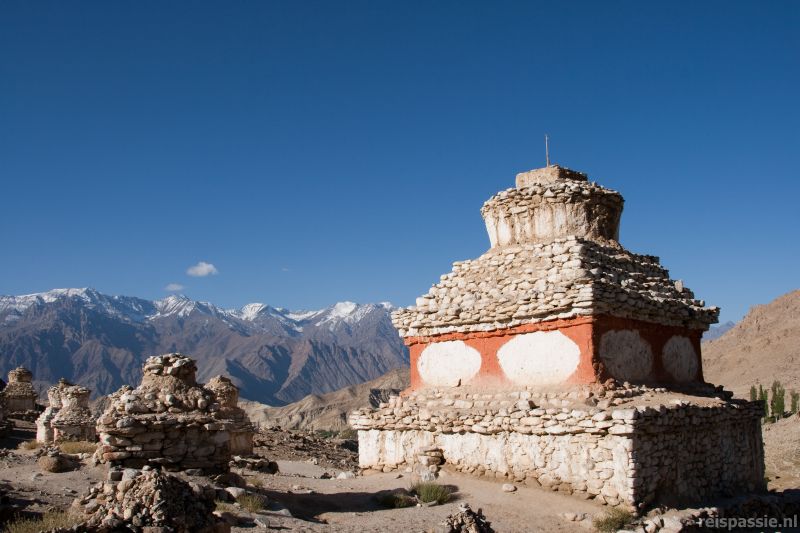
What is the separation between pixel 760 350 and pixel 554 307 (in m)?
60.2

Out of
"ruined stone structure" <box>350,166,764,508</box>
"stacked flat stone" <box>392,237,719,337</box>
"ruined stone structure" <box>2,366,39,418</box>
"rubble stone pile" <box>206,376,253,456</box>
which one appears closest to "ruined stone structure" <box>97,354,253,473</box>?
"ruined stone structure" <box>350,166,764,508</box>

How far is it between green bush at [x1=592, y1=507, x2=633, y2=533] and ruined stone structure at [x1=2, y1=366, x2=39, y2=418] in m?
32.8

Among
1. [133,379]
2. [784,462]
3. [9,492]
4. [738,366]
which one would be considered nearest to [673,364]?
[9,492]

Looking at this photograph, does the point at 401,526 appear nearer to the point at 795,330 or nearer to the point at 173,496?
the point at 173,496

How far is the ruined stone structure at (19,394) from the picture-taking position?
3497 centimetres

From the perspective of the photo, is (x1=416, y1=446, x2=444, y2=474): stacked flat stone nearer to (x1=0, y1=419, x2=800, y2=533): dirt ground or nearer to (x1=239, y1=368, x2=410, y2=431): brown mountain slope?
(x1=0, y1=419, x2=800, y2=533): dirt ground

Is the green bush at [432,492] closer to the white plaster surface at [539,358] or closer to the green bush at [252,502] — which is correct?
the green bush at [252,502]

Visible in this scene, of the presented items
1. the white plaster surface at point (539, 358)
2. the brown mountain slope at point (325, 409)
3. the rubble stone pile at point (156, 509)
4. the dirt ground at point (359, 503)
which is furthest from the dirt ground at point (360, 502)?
the brown mountain slope at point (325, 409)

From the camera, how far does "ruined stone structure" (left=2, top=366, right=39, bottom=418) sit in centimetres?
3497

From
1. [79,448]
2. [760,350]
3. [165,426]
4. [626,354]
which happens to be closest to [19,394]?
[79,448]

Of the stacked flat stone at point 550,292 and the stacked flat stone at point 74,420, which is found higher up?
the stacked flat stone at point 550,292

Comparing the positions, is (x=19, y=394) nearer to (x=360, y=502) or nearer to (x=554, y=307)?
(x=360, y=502)

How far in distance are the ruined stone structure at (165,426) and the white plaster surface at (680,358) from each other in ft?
28.5

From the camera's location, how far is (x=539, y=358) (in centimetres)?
1245
